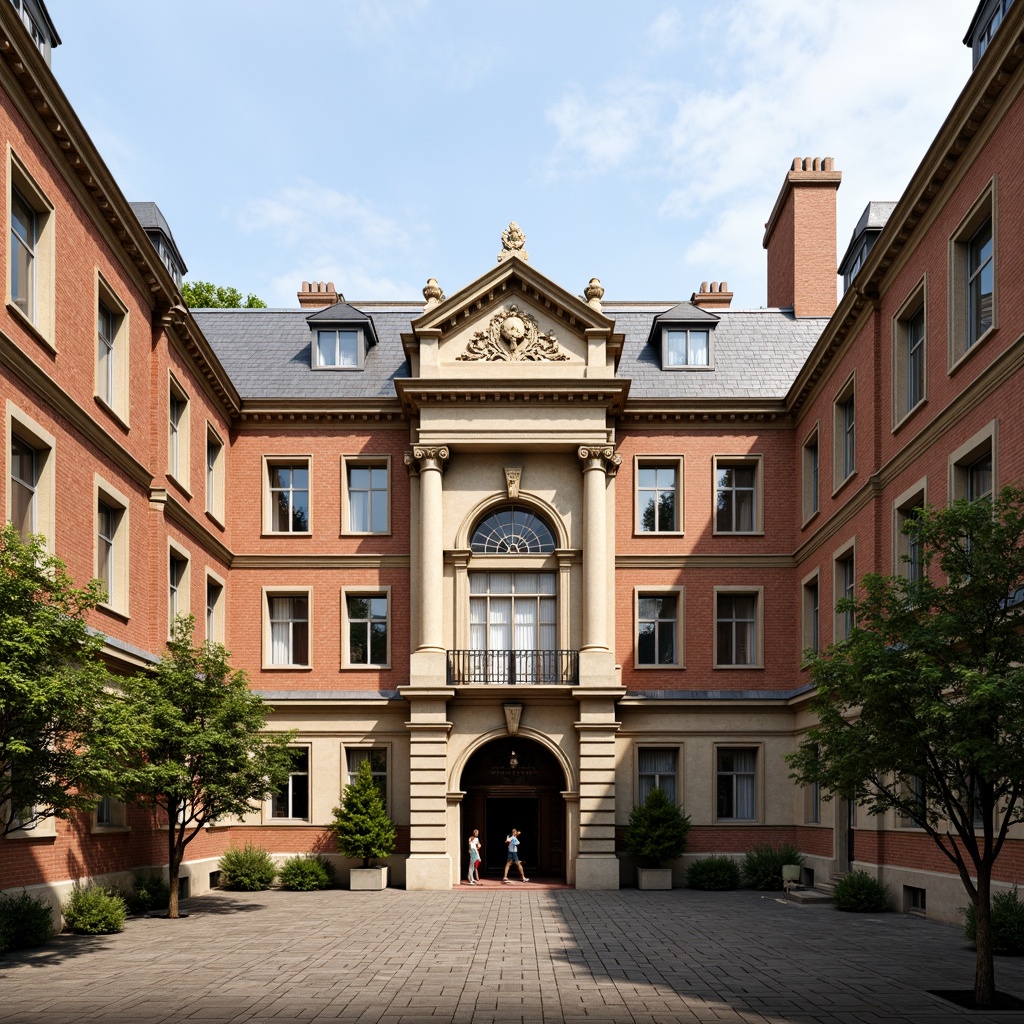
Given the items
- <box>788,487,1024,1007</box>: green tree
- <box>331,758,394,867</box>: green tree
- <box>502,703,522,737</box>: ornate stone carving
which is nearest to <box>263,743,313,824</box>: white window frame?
<box>331,758,394,867</box>: green tree

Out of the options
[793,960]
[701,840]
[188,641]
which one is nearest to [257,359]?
[188,641]

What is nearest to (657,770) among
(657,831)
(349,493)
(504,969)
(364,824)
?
(657,831)

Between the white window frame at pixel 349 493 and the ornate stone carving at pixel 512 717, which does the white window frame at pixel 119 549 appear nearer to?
the white window frame at pixel 349 493

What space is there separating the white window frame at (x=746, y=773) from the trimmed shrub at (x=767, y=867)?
5.04ft

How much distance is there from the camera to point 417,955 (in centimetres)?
1831

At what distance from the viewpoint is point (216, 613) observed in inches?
1339

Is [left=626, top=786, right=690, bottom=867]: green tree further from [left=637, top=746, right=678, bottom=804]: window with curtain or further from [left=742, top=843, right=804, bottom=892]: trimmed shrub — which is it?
[left=742, top=843, right=804, bottom=892]: trimmed shrub

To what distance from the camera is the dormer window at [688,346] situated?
37125mm

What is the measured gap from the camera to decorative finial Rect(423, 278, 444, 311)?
34.2 m

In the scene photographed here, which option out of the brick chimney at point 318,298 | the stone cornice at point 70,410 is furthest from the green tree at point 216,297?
the stone cornice at point 70,410

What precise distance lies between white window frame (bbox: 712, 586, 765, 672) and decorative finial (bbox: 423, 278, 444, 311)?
11.6 metres

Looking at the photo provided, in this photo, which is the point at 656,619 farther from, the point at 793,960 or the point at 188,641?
the point at 793,960

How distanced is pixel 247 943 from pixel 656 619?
17.9 m

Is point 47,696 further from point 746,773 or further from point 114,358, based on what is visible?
point 746,773
